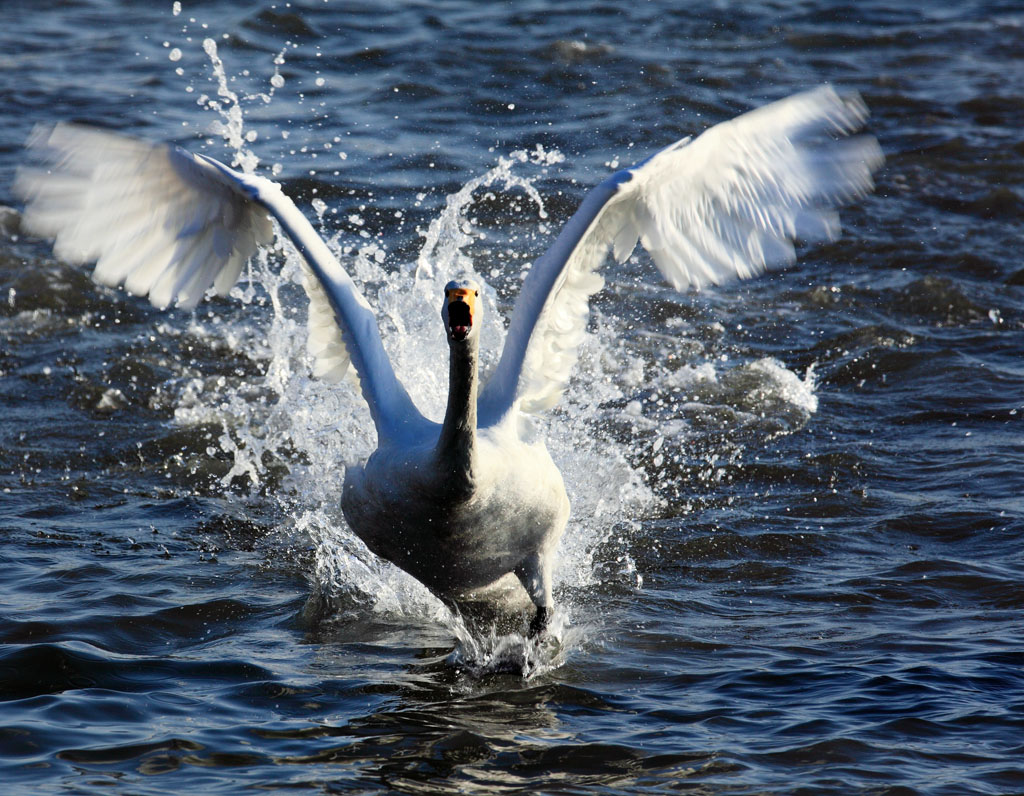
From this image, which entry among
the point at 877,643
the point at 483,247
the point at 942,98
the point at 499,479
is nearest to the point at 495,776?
the point at 499,479

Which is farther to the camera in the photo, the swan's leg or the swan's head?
the swan's leg

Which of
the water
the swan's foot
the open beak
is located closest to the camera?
the open beak

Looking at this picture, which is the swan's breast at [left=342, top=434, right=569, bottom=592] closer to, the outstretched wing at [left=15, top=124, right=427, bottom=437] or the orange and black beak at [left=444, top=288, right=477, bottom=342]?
the outstretched wing at [left=15, top=124, right=427, bottom=437]

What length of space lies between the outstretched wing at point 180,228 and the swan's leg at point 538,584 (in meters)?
0.85

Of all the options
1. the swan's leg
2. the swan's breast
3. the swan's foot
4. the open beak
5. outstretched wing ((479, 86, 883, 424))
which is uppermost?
outstretched wing ((479, 86, 883, 424))

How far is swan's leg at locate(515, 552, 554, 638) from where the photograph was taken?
6.06 metres

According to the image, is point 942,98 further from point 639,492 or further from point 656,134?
point 639,492

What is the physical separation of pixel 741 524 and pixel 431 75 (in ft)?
29.9

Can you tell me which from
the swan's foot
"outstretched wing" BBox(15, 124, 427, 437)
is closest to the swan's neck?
"outstretched wing" BBox(15, 124, 427, 437)

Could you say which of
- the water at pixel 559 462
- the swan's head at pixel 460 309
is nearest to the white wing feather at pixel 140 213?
the water at pixel 559 462

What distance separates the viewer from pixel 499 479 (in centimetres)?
549

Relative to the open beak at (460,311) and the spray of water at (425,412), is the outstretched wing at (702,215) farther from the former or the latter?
the spray of water at (425,412)

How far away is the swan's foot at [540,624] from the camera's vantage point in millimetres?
6189

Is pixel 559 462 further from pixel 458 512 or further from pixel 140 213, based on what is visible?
pixel 140 213
